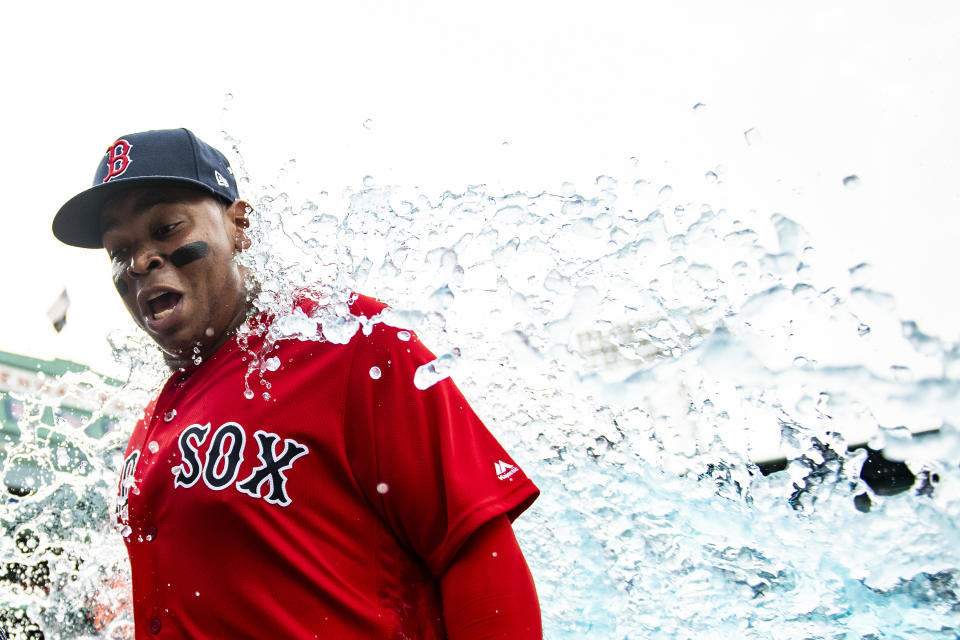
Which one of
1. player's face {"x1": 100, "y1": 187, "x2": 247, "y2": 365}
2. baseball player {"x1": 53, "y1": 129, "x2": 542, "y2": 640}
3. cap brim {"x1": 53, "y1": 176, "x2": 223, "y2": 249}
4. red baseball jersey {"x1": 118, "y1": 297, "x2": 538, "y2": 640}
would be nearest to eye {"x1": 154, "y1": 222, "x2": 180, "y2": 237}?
player's face {"x1": 100, "y1": 187, "x2": 247, "y2": 365}

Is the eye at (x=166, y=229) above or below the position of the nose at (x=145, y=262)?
above

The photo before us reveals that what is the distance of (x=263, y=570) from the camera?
4.93 feet

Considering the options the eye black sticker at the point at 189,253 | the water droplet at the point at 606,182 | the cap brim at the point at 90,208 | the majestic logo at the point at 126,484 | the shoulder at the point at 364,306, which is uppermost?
the cap brim at the point at 90,208

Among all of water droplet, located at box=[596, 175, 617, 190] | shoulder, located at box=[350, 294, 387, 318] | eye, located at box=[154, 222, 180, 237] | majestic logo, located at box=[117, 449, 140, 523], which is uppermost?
eye, located at box=[154, 222, 180, 237]

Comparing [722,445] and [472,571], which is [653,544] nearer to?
[722,445]

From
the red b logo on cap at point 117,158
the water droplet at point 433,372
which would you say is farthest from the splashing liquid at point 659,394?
the red b logo on cap at point 117,158

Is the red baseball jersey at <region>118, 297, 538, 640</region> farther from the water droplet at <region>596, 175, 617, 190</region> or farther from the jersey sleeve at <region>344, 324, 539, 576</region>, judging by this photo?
the water droplet at <region>596, 175, 617, 190</region>

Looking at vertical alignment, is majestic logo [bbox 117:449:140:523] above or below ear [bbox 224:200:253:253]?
below

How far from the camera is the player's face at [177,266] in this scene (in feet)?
6.14

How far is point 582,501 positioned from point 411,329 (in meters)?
0.91

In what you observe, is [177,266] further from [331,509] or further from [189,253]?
[331,509]

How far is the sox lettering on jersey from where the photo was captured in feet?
5.08

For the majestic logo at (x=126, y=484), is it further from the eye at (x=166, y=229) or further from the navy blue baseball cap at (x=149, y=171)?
the navy blue baseball cap at (x=149, y=171)

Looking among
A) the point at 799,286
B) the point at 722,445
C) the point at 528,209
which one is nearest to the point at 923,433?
the point at 799,286
